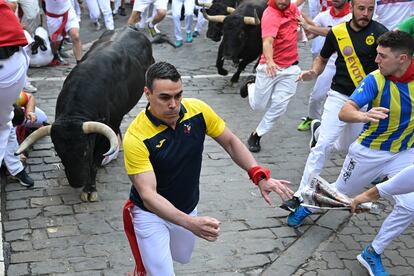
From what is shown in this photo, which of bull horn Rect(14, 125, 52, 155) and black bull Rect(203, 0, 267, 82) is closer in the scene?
bull horn Rect(14, 125, 52, 155)

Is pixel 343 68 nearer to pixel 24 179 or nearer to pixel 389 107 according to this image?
pixel 389 107

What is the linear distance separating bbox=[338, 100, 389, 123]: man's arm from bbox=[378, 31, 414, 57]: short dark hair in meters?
0.56

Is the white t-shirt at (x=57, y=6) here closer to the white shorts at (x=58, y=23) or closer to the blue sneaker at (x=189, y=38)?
the white shorts at (x=58, y=23)

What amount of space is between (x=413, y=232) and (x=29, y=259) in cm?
375

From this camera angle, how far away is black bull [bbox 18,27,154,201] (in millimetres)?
6215

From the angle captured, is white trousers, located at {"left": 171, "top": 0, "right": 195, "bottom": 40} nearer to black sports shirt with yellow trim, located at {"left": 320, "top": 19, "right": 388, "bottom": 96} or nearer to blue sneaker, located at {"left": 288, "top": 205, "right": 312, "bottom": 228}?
black sports shirt with yellow trim, located at {"left": 320, "top": 19, "right": 388, "bottom": 96}

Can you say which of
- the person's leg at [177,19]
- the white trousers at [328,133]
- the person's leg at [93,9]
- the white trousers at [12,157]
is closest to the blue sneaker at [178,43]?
the person's leg at [177,19]

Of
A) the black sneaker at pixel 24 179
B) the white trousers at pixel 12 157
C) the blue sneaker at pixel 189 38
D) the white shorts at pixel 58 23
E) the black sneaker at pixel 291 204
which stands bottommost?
the blue sneaker at pixel 189 38

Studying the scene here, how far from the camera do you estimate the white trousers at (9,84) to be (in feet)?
19.0

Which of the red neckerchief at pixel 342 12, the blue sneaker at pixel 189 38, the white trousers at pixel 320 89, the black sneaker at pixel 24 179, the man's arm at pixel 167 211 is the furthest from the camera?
the blue sneaker at pixel 189 38

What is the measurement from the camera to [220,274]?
18.0 ft

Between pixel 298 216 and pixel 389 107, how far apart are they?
1537mm

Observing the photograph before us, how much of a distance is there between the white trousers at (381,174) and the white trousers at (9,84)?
321cm

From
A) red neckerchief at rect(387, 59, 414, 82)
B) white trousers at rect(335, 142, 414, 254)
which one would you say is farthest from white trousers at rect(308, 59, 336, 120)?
red neckerchief at rect(387, 59, 414, 82)
